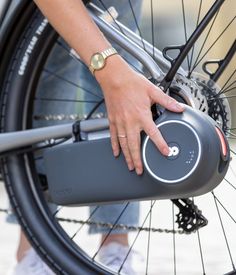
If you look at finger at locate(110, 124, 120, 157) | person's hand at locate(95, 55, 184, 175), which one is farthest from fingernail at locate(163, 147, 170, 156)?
finger at locate(110, 124, 120, 157)

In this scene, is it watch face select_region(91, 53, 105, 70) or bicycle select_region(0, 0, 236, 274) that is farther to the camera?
bicycle select_region(0, 0, 236, 274)

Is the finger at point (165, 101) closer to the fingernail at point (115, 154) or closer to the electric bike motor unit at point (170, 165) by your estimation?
the electric bike motor unit at point (170, 165)

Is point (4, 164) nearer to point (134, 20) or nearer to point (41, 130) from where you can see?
point (41, 130)

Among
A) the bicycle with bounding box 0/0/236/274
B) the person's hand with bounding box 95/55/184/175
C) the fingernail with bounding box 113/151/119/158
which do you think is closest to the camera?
the person's hand with bounding box 95/55/184/175

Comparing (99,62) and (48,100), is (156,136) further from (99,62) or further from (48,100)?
(48,100)

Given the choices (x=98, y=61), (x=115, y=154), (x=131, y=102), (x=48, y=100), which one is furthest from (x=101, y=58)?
(x=48, y=100)

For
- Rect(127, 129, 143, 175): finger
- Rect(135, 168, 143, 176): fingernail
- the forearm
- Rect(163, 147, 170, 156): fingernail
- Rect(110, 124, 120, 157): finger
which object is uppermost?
the forearm

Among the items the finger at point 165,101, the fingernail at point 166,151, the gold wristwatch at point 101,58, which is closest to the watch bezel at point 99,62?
the gold wristwatch at point 101,58

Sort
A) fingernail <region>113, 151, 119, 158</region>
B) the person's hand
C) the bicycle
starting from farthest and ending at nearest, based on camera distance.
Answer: the bicycle < fingernail <region>113, 151, 119, 158</region> < the person's hand

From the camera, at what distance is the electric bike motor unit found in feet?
6.63

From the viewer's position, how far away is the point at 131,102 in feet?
6.48

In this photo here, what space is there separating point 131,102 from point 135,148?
0.12 metres

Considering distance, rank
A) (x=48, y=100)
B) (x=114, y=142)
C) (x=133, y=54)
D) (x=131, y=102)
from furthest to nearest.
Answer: (x=48, y=100), (x=133, y=54), (x=114, y=142), (x=131, y=102)

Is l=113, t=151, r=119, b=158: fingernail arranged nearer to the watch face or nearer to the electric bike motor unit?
the electric bike motor unit
